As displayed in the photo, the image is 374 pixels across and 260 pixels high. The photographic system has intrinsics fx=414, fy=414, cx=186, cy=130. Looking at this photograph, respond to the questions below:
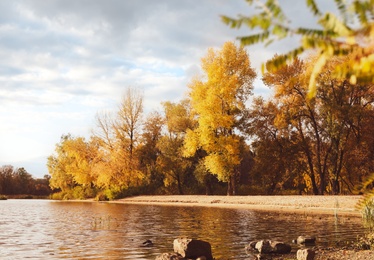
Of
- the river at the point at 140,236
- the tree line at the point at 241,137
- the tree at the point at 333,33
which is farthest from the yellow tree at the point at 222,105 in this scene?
the tree at the point at 333,33

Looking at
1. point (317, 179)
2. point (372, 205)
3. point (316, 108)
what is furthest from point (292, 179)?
point (372, 205)

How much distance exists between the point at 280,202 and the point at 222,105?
1244 centimetres

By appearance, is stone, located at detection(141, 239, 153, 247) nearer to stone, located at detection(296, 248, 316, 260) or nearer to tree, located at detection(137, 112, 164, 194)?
stone, located at detection(296, 248, 316, 260)

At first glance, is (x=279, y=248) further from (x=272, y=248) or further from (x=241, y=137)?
(x=241, y=137)

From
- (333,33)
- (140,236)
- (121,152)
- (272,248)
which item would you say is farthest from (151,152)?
(333,33)

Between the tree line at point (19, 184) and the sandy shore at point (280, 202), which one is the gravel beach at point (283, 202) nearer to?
the sandy shore at point (280, 202)

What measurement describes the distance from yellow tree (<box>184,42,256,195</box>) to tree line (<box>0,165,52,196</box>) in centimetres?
5336

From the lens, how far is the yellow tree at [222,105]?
40406mm

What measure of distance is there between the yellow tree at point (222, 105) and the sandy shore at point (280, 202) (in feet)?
11.1

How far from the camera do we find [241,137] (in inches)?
1702

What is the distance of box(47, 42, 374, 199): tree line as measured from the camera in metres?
37.6

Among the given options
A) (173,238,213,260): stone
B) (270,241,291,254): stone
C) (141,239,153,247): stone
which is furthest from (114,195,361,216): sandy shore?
(173,238,213,260): stone

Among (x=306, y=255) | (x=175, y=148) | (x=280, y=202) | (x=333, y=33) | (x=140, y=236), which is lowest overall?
(x=140, y=236)

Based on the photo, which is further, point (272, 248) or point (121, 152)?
point (121, 152)
